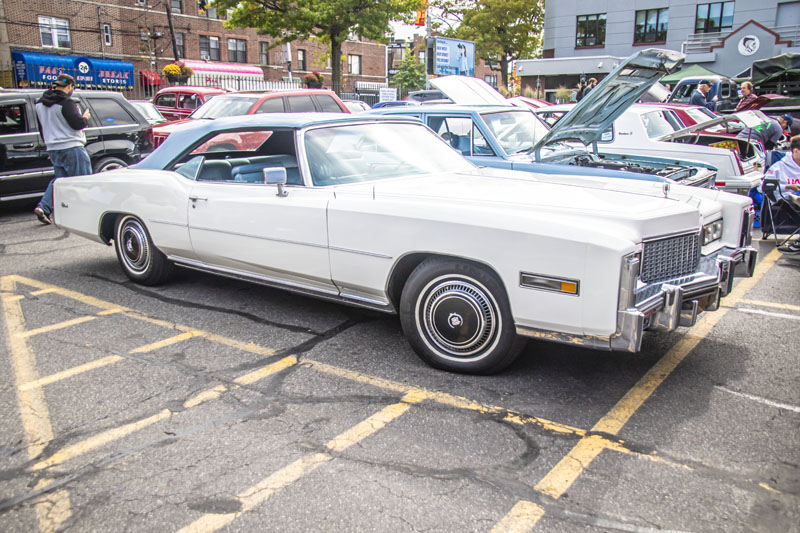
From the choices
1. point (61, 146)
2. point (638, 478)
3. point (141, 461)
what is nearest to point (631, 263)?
point (638, 478)

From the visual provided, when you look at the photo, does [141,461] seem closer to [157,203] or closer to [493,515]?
[493,515]

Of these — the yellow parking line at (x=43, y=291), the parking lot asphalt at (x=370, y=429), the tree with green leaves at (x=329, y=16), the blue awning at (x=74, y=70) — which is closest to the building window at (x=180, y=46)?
the blue awning at (x=74, y=70)

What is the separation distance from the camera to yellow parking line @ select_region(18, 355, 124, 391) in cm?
380

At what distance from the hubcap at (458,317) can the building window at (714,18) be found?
125 ft

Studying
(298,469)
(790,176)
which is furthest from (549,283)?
(790,176)

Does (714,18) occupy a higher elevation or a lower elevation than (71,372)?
higher

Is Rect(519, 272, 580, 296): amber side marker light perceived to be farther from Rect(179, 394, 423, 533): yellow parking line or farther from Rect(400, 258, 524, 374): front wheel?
Rect(179, 394, 423, 533): yellow parking line

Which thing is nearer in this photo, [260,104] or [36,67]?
[260,104]

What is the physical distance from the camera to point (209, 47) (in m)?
45.2

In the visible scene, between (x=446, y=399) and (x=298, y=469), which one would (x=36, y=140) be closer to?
(x=446, y=399)

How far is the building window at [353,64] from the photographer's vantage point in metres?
57.1

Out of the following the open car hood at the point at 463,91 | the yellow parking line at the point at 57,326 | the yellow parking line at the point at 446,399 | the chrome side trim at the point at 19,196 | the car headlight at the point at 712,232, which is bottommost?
the yellow parking line at the point at 446,399

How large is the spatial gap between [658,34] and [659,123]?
31.4 m

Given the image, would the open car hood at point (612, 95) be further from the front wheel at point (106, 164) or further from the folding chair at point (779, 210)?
the front wheel at point (106, 164)
